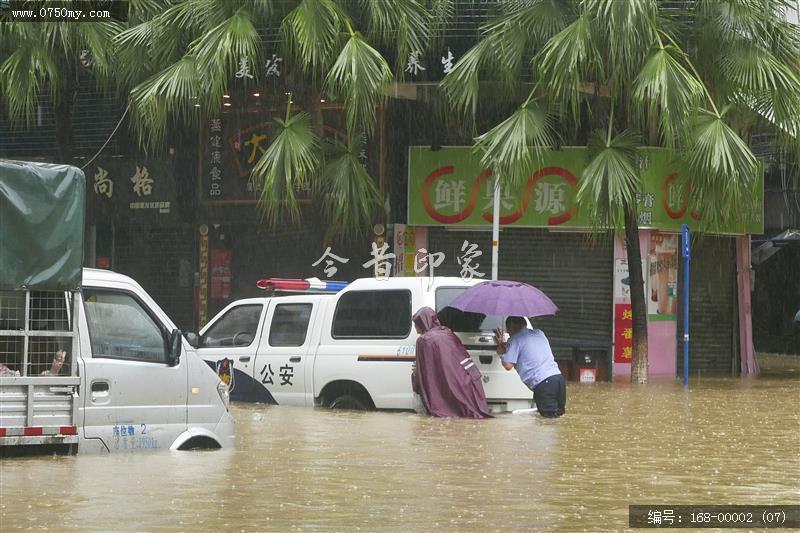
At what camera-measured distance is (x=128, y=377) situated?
10438 mm

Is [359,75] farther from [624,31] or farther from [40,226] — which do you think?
[40,226]

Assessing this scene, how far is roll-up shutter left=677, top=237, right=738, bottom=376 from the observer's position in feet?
83.7

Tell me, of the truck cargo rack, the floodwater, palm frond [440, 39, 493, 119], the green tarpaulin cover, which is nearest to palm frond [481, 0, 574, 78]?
palm frond [440, 39, 493, 119]

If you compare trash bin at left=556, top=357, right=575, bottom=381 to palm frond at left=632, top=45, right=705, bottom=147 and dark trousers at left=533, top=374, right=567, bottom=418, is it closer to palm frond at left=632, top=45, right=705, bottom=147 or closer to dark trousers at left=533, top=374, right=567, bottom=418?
palm frond at left=632, top=45, right=705, bottom=147

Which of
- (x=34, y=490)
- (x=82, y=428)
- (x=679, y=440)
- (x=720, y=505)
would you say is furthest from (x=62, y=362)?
(x=679, y=440)

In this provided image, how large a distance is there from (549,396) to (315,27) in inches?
336

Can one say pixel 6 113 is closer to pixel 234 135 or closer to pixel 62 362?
pixel 234 135

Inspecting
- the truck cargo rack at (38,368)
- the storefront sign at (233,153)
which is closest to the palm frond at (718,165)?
the storefront sign at (233,153)

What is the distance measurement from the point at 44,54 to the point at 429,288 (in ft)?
36.7

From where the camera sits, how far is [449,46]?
2228 centimetres

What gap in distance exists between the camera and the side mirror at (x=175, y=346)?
10.6 m

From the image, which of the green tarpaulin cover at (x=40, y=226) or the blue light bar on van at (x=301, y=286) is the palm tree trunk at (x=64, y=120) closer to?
the blue light bar on van at (x=301, y=286)

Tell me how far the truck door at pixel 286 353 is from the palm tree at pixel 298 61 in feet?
16.6

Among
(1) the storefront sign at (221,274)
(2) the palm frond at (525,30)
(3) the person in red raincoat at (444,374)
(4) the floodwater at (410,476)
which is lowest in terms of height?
(4) the floodwater at (410,476)
